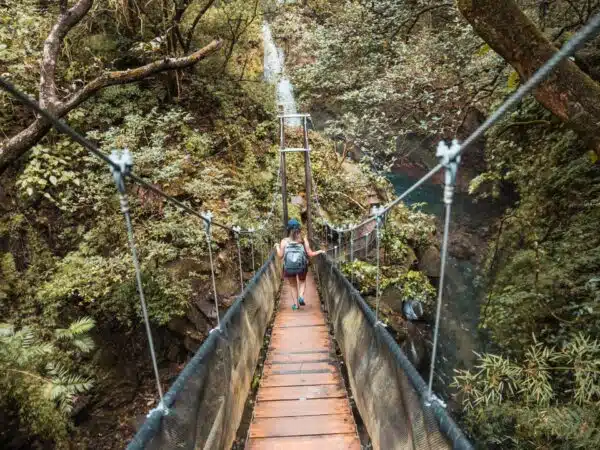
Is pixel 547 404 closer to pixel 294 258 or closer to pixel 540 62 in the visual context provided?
pixel 540 62

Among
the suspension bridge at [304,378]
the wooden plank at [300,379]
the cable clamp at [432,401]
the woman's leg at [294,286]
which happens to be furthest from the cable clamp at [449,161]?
the woman's leg at [294,286]

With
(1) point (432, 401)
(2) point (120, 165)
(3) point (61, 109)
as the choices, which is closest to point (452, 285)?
(3) point (61, 109)

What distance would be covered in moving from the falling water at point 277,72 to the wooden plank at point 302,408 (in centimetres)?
604

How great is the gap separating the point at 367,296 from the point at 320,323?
145cm

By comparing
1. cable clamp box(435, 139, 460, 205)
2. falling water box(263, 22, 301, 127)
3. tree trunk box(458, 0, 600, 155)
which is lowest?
cable clamp box(435, 139, 460, 205)

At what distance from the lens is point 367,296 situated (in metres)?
4.38

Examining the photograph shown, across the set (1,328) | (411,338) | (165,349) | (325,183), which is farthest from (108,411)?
(325,183)

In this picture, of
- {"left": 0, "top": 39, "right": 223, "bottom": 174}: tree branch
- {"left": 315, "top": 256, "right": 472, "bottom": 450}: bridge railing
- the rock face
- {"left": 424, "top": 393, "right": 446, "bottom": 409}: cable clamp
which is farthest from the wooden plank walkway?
the rock face

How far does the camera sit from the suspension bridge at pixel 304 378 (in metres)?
0.86

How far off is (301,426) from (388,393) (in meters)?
0.73

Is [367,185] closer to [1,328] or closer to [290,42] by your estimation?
[290,42]

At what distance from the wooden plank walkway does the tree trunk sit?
1.52 metres

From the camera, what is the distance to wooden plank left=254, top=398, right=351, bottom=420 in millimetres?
1859

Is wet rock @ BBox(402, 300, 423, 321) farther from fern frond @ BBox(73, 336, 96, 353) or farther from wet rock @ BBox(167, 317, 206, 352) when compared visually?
fern frond @ BBox(73, 336, 96, 353)
